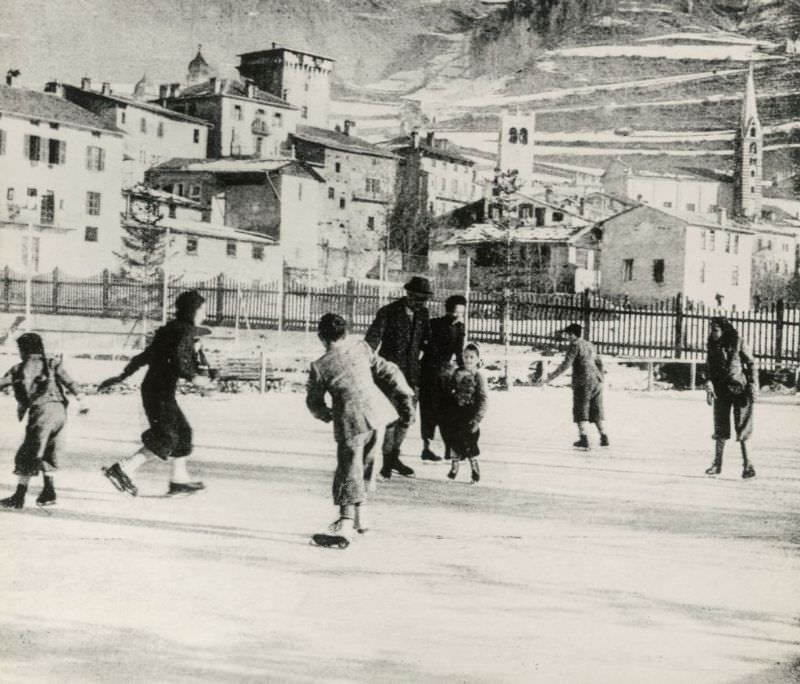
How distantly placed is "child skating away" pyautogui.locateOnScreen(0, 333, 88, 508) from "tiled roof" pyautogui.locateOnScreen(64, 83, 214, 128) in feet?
8.42

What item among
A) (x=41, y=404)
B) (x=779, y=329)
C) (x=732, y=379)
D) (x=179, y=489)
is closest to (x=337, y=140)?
(x=779, y=329)

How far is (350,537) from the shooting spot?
404 cm

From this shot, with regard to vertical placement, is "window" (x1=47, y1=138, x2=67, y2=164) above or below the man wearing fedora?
above

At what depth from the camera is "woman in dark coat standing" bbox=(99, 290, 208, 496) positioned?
456 cm

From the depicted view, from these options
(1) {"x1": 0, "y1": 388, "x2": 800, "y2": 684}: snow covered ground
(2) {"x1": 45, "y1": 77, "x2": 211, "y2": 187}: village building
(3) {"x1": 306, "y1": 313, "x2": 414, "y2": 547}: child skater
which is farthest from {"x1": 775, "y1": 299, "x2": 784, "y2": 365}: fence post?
(3) {"x1": 306, "y1": 313, "x2": 414, "y2": 547}: child skater

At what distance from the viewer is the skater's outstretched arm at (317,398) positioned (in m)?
3.89

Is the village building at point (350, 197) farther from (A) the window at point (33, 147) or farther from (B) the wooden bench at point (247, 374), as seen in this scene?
(A) the window at point (33, 147)

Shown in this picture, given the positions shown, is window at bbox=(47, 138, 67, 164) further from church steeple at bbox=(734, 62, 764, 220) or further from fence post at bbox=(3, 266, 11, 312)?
church steeple at bbox=(734, 62, 764, 220)

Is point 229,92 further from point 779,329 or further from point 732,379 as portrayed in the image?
point 779,329

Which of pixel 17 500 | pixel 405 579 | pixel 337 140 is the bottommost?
pixel 405 579

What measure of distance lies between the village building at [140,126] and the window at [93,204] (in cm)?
68

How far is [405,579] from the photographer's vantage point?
3.58 m

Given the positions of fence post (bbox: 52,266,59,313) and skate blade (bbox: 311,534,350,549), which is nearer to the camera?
skate blade (bbox: 311,534,350,549)

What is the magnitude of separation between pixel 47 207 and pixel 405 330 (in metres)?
2.59
